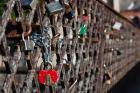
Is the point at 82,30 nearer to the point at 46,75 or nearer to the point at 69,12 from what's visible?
the point at 69,12

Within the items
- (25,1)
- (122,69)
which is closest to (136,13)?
(122,69)

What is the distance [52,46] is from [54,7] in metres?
0.37

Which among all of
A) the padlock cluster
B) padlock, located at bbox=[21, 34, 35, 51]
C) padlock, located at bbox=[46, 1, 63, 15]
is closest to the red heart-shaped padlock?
the padlock cluster

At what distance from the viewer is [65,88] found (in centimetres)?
412

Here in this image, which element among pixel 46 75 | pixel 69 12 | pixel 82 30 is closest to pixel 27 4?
pixel 46 75

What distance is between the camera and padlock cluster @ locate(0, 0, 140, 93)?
3.00 meters

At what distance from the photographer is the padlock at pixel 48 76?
3.46 meters

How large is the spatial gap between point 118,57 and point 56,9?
Answer: 541 centimetres

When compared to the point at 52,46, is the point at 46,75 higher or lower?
lower

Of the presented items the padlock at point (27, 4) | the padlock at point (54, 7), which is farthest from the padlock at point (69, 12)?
the padlock at point (27, 4)

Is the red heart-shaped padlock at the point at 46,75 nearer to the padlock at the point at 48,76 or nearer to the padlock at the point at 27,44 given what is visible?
the padlock at the point at 48,76

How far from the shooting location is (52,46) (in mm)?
3758

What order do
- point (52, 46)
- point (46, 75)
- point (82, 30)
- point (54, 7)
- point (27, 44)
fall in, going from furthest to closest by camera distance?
1. point (82, 30)
2. point (52, 46)
3. point (54, 7)
4. point (46, 75)
5. point (27, 44)

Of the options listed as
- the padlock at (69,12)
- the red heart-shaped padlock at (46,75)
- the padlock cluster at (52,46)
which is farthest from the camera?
the padlock at (69,12)
